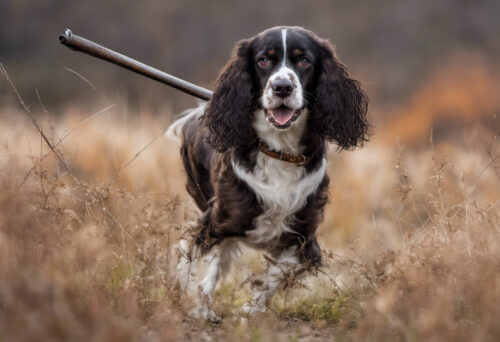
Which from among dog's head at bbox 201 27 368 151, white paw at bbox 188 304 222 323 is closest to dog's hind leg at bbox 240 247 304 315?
white paw at bbox 188 304 222 323

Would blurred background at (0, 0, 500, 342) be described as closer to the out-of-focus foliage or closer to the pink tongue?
the pink tongue

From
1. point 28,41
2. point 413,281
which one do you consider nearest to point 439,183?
point 413,281

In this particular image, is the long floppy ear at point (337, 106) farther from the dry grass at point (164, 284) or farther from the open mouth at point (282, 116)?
the dry grass at point (164, 284)

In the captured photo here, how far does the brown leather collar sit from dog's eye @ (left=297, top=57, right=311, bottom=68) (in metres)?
0.47

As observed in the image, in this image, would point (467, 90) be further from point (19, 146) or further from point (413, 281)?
point (413, 281)

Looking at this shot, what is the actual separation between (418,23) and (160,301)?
17890 mm

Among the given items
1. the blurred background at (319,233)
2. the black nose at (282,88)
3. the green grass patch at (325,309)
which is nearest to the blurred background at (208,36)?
the blurred background at (319,233)

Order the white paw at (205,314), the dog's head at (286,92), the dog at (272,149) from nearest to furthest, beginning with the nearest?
the white paw at (205,314)
the dog's head at (286,92)
the dog at (272,149)

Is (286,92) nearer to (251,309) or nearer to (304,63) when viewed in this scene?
(304,63)

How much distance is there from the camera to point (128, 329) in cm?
217

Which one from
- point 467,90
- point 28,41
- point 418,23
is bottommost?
point 28,41

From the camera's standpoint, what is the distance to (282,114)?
348cm

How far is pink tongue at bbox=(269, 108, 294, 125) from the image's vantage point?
3454 mm

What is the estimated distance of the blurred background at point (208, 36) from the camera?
17.6 m
